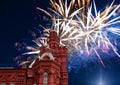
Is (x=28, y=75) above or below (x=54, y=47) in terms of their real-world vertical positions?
below

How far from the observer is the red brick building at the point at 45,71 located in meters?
61.6

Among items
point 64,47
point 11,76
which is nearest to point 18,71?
point 11,76

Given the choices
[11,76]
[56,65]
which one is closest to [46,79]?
[56,65]

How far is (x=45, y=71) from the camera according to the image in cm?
6169

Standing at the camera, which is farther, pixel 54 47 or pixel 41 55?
pixel 54 47

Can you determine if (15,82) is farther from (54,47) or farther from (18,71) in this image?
(54,47)

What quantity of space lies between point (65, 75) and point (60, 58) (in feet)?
15.5

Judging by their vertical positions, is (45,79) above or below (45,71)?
below

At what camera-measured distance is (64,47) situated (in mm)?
70438

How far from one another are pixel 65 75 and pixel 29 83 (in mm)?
8066

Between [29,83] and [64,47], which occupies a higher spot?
[64,47]

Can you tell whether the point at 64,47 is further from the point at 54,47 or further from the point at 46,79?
the point at 46,79

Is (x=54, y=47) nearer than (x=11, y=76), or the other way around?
(x=11, y=76)

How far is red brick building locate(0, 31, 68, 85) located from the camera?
202 feet
